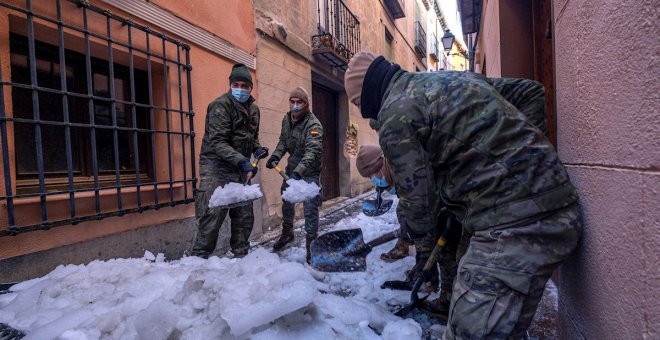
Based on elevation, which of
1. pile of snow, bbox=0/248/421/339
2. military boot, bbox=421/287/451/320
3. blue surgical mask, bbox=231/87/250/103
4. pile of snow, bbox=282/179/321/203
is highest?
blue surgical mask, bbox=231/87/250/103

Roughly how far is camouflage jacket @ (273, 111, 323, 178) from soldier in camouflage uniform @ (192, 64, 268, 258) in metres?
0.44

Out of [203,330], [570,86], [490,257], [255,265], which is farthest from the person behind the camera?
[255,265]

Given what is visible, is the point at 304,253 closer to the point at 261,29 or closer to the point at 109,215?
the point at 109,215

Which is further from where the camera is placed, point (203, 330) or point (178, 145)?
point (178, 145)

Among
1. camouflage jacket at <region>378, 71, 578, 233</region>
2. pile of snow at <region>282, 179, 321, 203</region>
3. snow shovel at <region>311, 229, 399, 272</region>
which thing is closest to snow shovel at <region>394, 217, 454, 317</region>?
camouflage jacket at <region>378, 71, 578, 233</region>

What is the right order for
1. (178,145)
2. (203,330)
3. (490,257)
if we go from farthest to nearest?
1. (178,145)
2. (203,330)
3. (490,257)

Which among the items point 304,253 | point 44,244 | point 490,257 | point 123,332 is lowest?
point 304,253

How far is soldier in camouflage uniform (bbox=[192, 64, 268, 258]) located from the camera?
9.68 feet

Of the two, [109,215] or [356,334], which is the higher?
[109,215]

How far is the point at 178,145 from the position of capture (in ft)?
12.0

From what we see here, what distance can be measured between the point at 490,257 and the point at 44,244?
2.83 meters

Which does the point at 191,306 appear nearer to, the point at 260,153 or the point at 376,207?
the point at 260,153

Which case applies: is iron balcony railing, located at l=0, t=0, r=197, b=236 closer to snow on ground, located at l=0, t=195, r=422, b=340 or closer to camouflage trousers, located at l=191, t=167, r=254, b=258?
camouflage trousers, located at l=191, t=167, r=254, b=258

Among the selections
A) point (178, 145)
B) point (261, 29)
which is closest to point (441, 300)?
point (178, 145)
